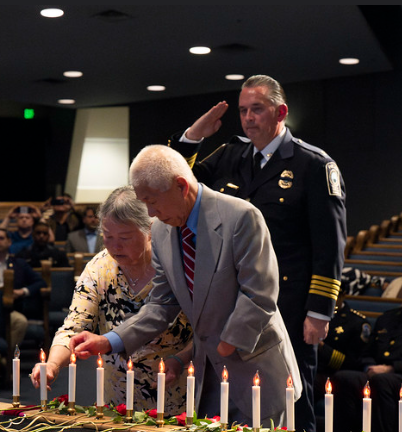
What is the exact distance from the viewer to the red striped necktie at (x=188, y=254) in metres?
2.19

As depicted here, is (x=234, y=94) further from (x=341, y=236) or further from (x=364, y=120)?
(x=341, y=236)

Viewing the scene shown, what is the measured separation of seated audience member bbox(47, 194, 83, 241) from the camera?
10557 mm

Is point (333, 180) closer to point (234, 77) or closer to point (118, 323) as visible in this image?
point (118, 323)

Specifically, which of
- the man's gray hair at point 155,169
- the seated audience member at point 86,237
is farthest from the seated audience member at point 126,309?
the seated audience member at point 86,237

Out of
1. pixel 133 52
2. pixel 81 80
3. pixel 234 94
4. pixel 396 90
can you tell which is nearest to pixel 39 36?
pixel 133 52

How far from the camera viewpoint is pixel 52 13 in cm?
707

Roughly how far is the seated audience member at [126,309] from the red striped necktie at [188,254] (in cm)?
18

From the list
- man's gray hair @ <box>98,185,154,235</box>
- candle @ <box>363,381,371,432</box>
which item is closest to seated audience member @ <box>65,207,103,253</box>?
man's gray hair @ <box>98,185,154,235</box>

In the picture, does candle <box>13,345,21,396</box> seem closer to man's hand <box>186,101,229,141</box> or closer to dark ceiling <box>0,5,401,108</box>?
man's hand <box>186,101,229,141</box>

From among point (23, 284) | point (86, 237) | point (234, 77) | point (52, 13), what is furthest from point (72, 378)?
point (234, 77)

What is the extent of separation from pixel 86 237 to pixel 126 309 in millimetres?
7017

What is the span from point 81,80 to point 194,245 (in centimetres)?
918

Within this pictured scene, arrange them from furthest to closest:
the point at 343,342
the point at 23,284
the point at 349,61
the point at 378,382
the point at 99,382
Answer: the point at 349,61 → the point at 23,284 → the point at 343,342 → the point at 378,382 → the point at 99,382

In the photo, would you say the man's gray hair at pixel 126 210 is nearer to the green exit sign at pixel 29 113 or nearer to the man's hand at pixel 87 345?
the man's hand at pixel 87 345
